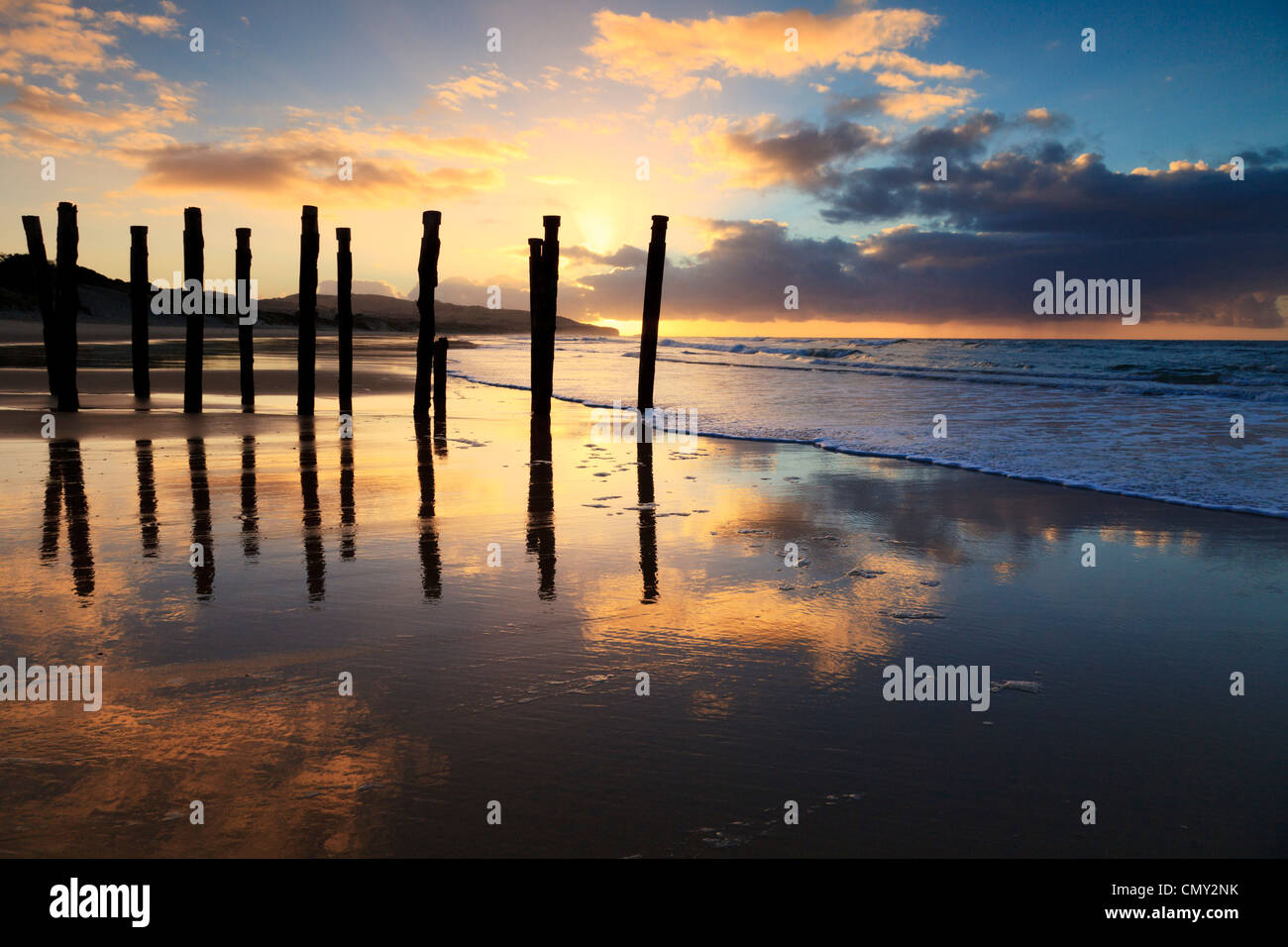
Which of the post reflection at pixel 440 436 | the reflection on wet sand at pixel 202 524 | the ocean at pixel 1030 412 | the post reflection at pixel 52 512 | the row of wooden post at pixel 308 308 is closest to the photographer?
the reflection on wet sand at pixel 202 524

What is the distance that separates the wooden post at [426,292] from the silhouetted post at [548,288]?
84.8 inches

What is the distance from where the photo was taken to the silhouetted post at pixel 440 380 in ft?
54.6

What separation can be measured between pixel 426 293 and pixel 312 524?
1094 centimetres

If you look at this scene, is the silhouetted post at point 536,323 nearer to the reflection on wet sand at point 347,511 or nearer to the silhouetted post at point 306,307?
the silhouetted post at point 306,307

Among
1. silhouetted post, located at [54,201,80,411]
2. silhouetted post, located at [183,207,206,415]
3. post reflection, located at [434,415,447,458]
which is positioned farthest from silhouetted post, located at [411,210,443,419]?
silhouetted post, located at [54,201,80,411]

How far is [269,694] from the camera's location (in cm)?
365

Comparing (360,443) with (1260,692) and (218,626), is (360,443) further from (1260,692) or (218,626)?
(1260,692)

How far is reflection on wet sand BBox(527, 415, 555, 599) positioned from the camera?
5.75m

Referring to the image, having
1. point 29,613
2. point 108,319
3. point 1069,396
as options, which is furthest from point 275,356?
point 108,319

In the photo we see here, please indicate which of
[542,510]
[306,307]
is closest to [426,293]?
[306,307]

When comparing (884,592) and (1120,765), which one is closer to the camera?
(1120,765)

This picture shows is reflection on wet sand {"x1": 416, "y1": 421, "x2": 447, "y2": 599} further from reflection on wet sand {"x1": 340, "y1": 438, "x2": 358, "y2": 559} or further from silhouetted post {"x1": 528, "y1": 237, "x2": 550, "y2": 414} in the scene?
silhouetted post {"x1": 528, "y1": 237, "x2": 550, "y2": 414}

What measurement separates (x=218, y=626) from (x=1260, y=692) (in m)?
5.36

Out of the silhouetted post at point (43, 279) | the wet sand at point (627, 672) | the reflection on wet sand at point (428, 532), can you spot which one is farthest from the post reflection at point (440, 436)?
the silhouetted post at point (43, 279)
